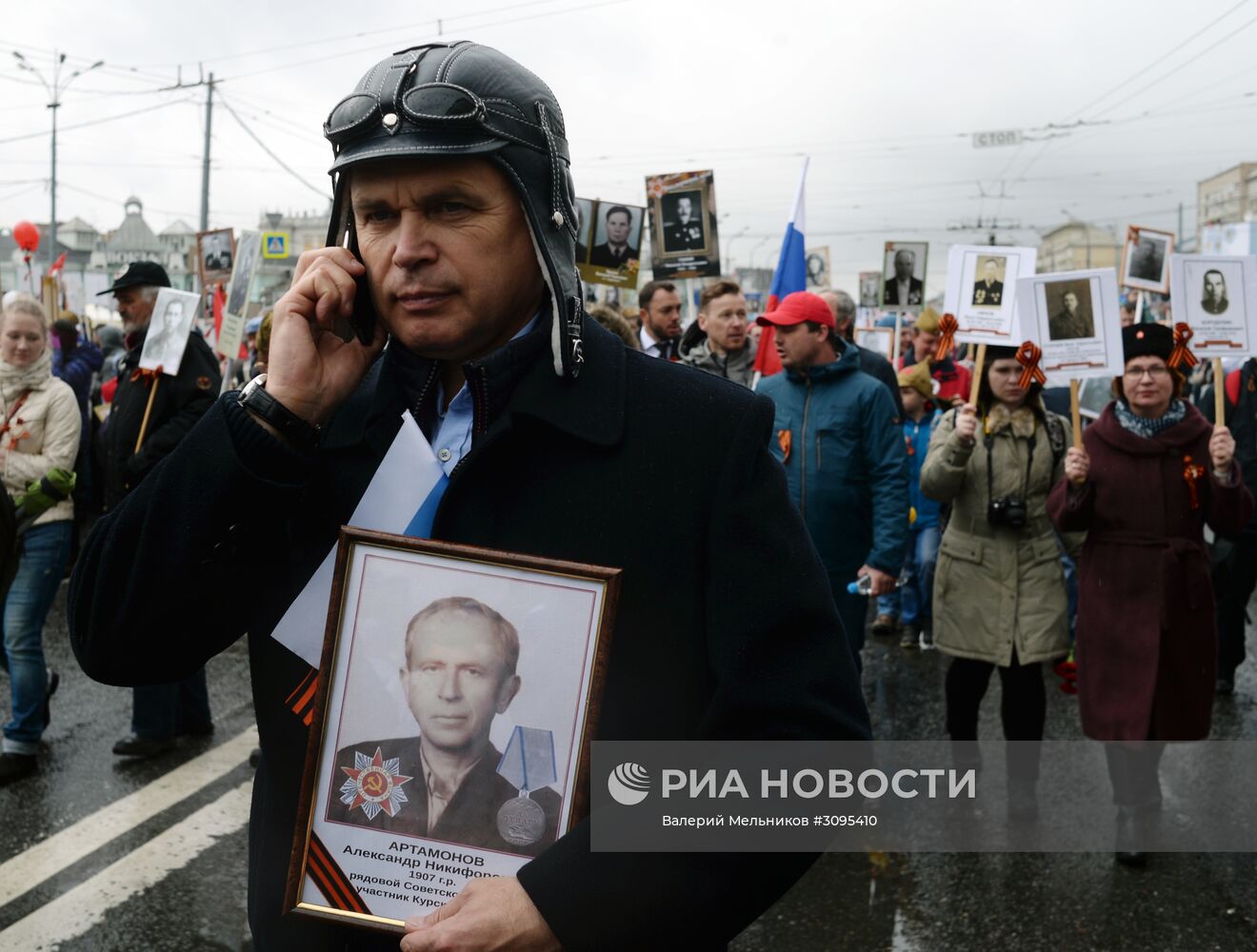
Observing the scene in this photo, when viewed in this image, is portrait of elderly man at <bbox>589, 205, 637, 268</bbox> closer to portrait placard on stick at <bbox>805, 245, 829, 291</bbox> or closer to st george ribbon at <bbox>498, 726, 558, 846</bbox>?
st george ribbon at <bbox>498, 726, 558, 846</bbox>

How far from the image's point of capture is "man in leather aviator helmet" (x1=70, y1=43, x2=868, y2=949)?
148 cm

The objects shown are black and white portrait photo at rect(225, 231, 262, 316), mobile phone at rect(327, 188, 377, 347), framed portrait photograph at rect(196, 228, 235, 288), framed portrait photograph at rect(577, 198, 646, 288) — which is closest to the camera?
mobile phone at rect(327, 188, 377, 347)

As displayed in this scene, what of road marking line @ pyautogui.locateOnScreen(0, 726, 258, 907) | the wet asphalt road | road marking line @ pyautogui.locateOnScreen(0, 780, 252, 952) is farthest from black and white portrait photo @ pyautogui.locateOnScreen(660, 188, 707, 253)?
road marking line @ pyautogui.locateOnScreen(0, 780, 252, 952)

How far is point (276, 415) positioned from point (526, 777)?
0.53 m

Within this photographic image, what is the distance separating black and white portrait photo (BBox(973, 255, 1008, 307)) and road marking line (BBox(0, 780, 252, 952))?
13.0 ft

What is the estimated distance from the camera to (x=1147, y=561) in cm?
511

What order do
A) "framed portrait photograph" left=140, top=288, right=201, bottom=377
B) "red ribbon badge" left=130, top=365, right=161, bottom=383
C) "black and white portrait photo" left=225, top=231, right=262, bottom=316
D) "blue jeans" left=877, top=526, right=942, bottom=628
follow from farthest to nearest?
"black and white portrait photo" left=225, top=231, right=262, bottom=316 → "blue jeans" left=877, top=526, right=942, bottom=628 → "red ribbon badge" left=130, top=365, right=161, bottom=383 → "framed portrait photograph" left=140, top=288, right=201, bottom=377

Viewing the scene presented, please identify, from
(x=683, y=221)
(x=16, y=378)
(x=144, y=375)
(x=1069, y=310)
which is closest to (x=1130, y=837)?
(x=1069, y=310)

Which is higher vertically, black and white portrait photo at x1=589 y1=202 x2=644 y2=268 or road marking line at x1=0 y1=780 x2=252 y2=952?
black and white portrait photo at x1=589 y1=202 x2=644 y2=268

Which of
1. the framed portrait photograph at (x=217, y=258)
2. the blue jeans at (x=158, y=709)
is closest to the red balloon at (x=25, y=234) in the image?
the framed portrait photograph at (x=217, y=258)

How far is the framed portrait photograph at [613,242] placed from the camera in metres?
9.42

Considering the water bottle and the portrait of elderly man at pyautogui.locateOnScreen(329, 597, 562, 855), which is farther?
the water bottle

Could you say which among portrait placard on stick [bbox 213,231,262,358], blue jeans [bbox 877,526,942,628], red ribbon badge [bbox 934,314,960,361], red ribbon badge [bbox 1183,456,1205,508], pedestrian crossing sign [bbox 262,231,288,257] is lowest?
blue jeans [bbox 877,526,942,628]

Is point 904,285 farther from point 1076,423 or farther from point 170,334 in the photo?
point 170,334
